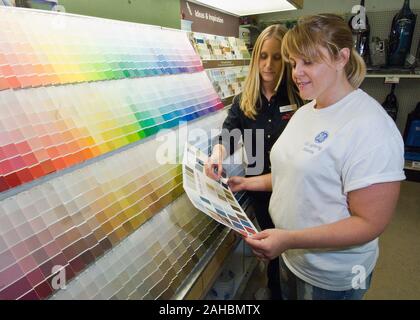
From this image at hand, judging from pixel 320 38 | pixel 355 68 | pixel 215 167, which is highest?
pixel 320 38

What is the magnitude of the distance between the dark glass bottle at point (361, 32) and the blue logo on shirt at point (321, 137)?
353 centimetres

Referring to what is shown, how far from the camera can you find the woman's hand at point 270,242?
0.93 metres

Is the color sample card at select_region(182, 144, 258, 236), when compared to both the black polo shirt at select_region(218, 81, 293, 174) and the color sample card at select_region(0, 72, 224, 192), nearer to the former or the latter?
the color sample card at select_region(0, 72, 224, 192)

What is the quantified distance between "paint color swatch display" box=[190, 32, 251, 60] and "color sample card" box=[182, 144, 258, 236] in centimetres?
85

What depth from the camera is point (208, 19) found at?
2.25m

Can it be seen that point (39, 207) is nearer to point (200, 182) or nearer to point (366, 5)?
point (200, 182)

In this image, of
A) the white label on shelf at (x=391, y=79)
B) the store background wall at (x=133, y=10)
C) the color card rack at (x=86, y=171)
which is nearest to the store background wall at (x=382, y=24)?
the white label on shelf at (x=391, y=79)

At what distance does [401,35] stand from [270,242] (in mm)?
4192

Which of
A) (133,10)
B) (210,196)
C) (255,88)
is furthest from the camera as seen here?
(255,88)

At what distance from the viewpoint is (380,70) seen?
3928 millimetres

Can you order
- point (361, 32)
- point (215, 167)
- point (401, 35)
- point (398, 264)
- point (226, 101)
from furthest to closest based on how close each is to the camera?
point (361, 32) → point (401, 35) → point (398, 264) → point (226, 101) → point (215, 167)

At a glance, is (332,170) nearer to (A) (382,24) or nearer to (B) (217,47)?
(B) (217,47)

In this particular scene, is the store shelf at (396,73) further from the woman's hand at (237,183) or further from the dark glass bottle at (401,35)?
the woman's hand at (237,183)

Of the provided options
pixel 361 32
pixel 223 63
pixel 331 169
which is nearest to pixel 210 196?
pixel 331 169
